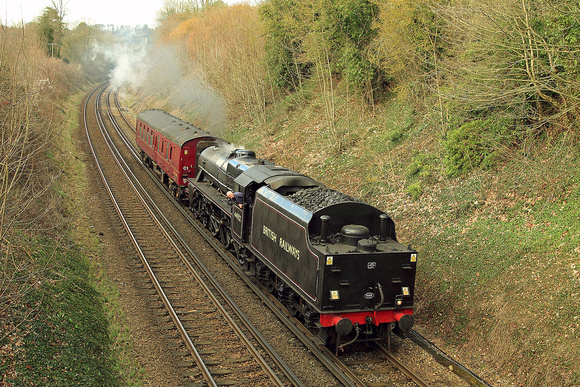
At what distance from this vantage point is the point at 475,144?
14359 mm

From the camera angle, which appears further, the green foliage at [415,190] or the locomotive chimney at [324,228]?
the green foliage at [415,190]

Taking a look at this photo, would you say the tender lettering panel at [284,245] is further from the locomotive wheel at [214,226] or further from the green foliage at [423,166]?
the green foliage at [423,166]

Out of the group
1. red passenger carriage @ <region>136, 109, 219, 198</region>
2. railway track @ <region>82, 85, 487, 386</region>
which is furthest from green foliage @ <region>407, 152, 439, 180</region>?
red passenger carriage @ <region>136, 109, 219, 198</region>

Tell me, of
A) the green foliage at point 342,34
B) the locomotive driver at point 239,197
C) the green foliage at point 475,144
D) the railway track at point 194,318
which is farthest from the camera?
the green foliage at point 342,34

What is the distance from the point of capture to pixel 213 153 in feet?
60.4

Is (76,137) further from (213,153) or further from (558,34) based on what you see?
(558,34)

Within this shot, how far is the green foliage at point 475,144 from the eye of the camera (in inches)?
544

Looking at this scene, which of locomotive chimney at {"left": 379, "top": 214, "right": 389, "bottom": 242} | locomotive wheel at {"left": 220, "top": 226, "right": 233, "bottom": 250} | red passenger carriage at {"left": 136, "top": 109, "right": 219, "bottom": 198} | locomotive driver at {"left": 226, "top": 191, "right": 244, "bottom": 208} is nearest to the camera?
locomotive chimney at {"left": 379, "top": 214, "right": 389, "bottom": 242}

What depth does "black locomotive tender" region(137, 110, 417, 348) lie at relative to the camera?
904 cm

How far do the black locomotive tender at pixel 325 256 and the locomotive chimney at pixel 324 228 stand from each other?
20 mm

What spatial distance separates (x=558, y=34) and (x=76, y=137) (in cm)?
3063

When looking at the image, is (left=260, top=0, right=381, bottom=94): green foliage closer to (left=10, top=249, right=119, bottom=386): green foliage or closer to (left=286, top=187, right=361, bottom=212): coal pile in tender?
(left=286, top=187, right=361, bottom=212): coal pile in tender

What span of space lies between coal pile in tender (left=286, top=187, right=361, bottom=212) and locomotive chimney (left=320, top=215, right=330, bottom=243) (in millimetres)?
385

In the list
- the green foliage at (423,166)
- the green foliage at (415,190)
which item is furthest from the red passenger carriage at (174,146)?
the green foliage at (415,190)
